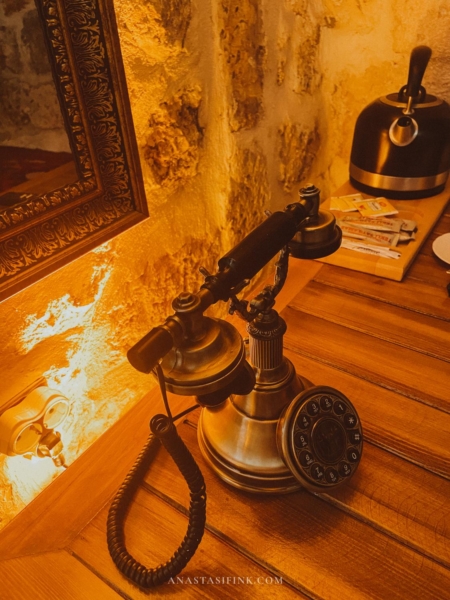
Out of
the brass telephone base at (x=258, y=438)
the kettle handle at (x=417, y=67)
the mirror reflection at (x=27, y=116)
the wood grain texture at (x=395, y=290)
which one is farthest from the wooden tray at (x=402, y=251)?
the mirror reflection at (x=27, y=116)

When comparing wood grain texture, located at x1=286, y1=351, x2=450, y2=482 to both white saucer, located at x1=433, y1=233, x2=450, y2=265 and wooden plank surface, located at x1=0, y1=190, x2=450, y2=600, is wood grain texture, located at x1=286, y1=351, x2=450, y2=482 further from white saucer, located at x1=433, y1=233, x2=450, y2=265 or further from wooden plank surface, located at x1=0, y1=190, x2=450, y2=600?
white saucer, located at x1=433, y1=233, x2=450, y2=265

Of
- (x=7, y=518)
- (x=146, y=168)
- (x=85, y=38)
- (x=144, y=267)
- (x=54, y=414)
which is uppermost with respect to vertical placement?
(x=85, y=38)

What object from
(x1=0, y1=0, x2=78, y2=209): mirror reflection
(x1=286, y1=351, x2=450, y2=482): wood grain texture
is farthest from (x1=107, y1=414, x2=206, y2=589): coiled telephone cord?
(x1=0, y1=0, x2=78, y2=209): mirror reflection

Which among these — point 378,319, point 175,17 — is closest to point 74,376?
point 378,319

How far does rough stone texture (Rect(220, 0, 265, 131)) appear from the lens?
1098mm

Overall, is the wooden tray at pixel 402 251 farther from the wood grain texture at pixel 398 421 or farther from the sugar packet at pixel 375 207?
the wood grain texture at pixel 398 421

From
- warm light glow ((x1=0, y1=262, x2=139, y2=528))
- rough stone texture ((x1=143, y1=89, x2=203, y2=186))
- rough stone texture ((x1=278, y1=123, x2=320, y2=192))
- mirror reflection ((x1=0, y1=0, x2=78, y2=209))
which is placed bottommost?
warm light glow ((x1=0, y1=262, x2=139, y2=528))

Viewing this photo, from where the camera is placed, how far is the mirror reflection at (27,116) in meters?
0.69

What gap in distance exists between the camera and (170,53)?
0.97 metres

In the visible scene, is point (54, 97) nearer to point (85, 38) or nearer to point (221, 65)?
point (85, 38)

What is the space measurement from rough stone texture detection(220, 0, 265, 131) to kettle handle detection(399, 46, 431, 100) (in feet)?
1.29

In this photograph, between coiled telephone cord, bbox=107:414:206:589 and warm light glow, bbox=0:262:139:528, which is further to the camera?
warm light glow, bbox=0:262:139:528

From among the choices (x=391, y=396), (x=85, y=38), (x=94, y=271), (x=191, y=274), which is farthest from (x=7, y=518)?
(x=85, y=38)

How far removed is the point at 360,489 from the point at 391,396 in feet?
0.67
